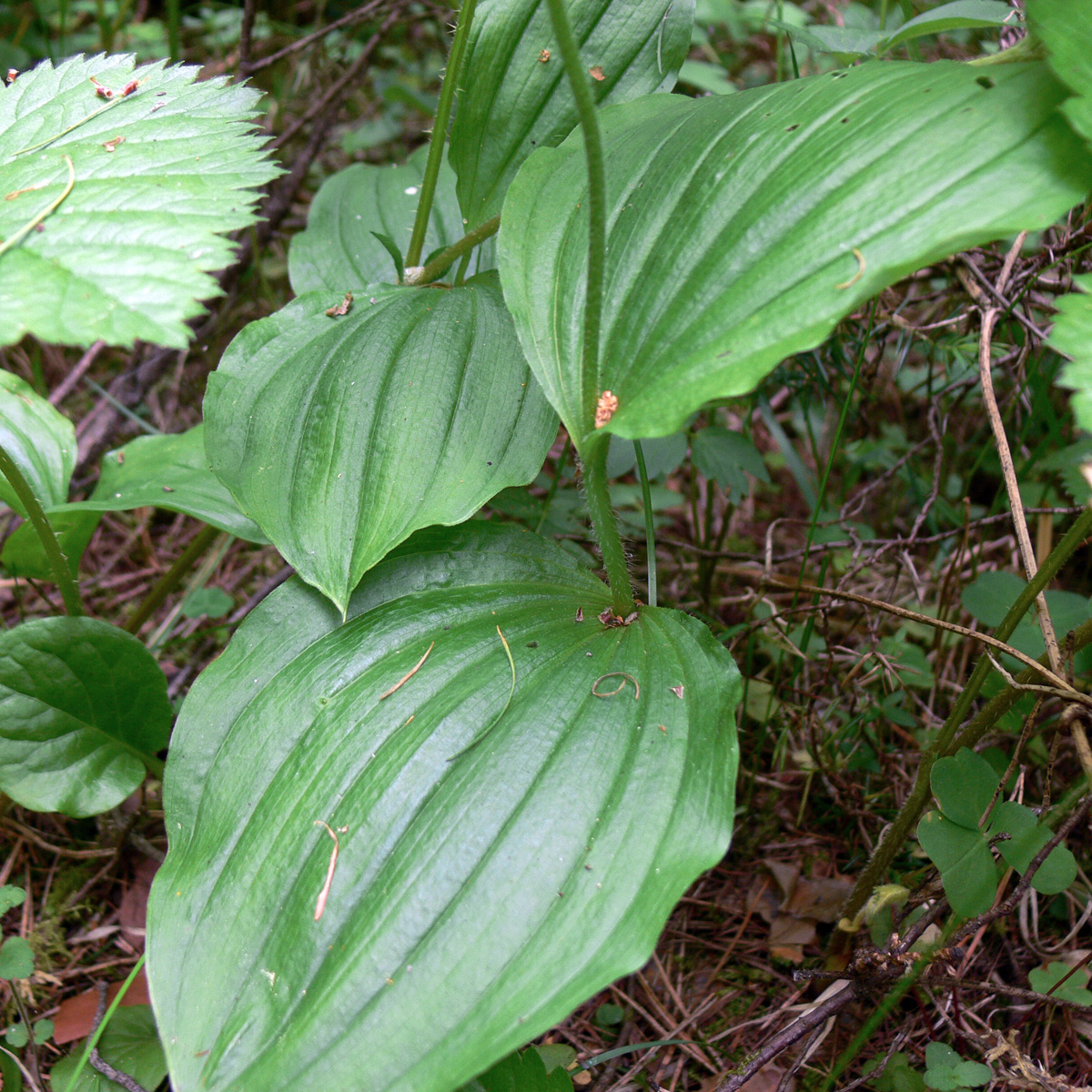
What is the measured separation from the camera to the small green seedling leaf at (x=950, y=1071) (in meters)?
1.01

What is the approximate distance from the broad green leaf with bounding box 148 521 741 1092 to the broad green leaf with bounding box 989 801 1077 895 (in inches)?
16.1

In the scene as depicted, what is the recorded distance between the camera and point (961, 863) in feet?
3.37

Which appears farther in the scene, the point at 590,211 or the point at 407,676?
the point at 407,676

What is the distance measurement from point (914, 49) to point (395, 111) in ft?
6.87

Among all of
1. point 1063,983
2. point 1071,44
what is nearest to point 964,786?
point 1063,983

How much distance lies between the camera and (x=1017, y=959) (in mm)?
1239

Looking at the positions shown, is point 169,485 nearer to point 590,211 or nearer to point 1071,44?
point 590,211

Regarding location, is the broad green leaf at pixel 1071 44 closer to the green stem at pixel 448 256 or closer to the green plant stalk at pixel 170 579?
the green stem at pixel 448 256

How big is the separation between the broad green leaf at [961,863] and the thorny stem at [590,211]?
67 centimetres

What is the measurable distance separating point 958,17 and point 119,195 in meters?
1.10

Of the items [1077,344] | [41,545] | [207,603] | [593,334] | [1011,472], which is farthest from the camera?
[207,603]

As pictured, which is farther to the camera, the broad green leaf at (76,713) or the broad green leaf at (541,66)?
the broad green leaf at (541,66)

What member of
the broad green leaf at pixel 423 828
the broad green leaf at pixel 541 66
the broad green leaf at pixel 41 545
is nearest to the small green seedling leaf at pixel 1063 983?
the broad green leaf at pixel 423 828

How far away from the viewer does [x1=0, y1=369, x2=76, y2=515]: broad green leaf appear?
1.47m
